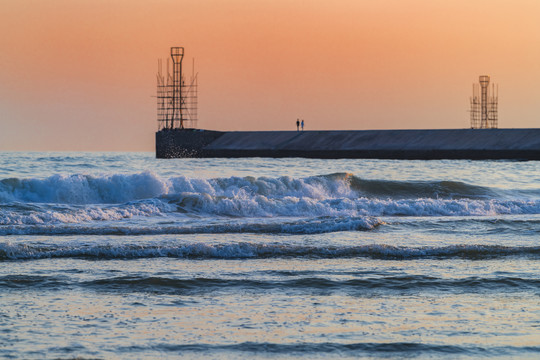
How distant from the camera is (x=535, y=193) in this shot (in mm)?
25234

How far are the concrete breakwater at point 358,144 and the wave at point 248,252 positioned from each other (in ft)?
154

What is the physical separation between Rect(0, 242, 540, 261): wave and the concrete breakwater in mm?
47064

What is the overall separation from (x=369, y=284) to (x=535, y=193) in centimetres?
1915

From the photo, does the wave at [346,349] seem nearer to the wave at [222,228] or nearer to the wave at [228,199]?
the wave at [222,228]

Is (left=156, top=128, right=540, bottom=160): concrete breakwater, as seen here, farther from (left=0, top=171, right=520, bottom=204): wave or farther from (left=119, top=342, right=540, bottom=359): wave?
(left=119, top=342, right=540, bottom=359): wave

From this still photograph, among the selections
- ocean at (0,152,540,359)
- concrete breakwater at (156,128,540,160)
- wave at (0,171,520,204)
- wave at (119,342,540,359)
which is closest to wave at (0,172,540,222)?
wave at (0,171,520,204)

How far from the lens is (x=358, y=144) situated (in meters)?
64.2

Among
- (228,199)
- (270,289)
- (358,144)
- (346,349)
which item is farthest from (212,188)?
(358,144)

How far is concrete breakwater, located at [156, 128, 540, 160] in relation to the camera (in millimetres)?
57312

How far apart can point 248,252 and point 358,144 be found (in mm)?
54787

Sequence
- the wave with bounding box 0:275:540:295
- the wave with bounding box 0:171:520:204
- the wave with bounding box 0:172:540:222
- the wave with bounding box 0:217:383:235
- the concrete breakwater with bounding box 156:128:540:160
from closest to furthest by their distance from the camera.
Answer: the wave with bounding box 0:275:540:295 < the wave with bounding box 0:217:383:235 < the wave with bounding box 0:172:540:222 < the wave with bounding box 0:171:520:204 < the concrete breakwater with bounding box 156:128:540:160

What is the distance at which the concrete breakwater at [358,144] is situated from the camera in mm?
57312

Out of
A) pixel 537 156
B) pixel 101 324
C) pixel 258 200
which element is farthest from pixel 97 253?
pixel 537 156

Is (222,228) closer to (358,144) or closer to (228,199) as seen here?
(228,199)
